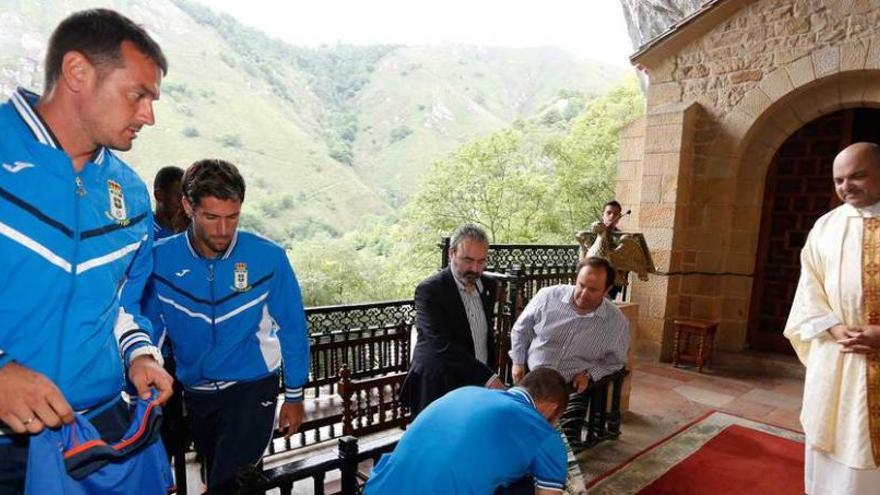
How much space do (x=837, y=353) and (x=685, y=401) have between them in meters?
2.40

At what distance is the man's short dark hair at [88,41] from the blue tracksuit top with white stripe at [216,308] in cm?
97

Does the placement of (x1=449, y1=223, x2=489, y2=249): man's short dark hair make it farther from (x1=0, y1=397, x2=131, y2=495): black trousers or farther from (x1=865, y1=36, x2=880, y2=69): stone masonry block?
(x1=865, y1=36, x2=880, y2=69): stone masonry block

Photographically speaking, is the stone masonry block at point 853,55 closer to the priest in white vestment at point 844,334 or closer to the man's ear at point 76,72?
the priest in white vestment at point 844,334

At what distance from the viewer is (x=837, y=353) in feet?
8.39

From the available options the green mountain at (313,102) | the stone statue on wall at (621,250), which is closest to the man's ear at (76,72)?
the stone statue on wall at (621,250)

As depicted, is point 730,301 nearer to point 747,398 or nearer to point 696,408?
point 747,398

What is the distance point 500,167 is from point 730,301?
46.8ft

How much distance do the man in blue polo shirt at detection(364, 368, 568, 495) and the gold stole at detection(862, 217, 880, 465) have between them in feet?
6.17

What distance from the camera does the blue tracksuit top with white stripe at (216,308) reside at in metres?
1.91

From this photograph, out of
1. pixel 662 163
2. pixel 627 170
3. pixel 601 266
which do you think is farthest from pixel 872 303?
pixel 627 170

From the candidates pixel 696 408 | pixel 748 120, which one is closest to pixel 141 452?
pixel 696 408

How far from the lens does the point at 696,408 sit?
4.55 m

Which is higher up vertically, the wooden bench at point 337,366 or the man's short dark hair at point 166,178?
the man's short dark hair at point 166,178

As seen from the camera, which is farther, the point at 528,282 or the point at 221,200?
the point at 528,282
